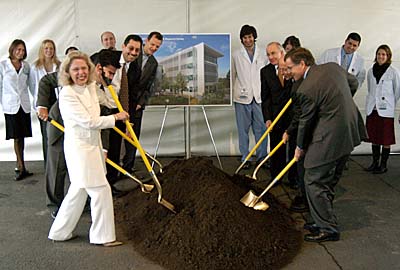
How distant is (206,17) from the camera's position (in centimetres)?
A: 561

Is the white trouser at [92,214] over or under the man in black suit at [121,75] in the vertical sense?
under

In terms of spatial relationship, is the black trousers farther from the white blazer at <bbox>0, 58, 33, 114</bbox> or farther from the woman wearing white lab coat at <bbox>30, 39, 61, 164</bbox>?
the white blazer at <bbox>0, 58, 33, 114</bbox>

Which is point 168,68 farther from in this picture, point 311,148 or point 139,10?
point 311,148

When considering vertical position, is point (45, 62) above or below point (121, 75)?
above

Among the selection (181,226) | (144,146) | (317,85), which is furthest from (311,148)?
(144,146)

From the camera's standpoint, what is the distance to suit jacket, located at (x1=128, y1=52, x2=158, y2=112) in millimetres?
4586

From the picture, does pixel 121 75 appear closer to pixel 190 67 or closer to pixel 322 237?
pixel 190 67

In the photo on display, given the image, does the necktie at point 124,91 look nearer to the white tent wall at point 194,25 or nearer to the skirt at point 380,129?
the white tent wall at point 194,25

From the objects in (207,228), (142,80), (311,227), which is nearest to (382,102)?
(311,227)

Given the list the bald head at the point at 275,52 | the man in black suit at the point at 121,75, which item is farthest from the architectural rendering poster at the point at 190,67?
the bald head at the point at 275,52

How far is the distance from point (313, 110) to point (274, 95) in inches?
54.3

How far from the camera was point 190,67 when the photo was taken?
5363mm

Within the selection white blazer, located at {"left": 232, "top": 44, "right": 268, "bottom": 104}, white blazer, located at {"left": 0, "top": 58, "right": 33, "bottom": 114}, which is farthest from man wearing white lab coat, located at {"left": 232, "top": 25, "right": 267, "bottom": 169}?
white blazer, located at {"left": 0, "top": 58, "right": 33, "bottom": 114}

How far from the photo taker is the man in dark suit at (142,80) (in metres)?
4.60
